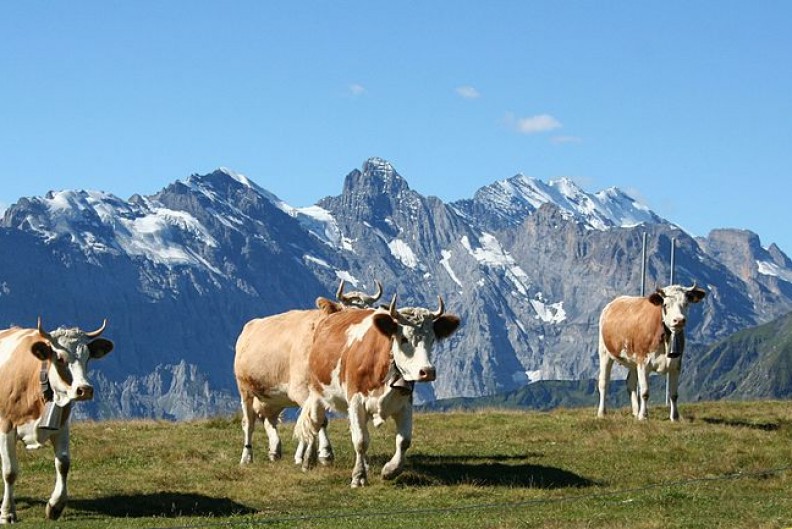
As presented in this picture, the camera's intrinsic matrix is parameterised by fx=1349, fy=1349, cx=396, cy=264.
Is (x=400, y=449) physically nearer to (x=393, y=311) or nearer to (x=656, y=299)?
(x=393, y=311)

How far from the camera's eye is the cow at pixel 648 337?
3647 cm

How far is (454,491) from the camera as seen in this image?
2467 cm

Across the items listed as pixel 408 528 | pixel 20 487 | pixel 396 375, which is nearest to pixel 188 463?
Answer: pixel 20 487

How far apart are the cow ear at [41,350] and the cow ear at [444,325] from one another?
7.28m

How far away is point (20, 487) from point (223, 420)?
12.7m

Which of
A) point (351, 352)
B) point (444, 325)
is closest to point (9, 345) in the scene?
point (351, 352)

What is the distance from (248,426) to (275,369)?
166 cm

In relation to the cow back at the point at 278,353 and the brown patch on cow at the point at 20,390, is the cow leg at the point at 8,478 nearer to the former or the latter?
the brown patch on cow at the point at 20,390

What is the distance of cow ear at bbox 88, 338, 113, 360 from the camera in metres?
23.2

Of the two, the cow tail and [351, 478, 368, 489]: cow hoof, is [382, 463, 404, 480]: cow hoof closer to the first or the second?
[351, 478, 368, 489]: cow hoof

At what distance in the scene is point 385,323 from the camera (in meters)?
25.2

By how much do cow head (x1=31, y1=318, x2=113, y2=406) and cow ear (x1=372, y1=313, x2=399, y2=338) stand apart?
17.4 ft

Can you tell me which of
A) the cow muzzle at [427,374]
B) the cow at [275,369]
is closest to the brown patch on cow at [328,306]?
the cow at [275,369]

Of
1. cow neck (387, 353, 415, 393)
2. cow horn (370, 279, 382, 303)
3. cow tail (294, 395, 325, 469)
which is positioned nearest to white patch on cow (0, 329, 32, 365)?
cow tail (294, 395, 325, 469)
